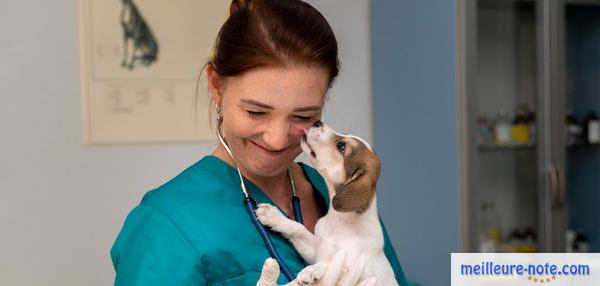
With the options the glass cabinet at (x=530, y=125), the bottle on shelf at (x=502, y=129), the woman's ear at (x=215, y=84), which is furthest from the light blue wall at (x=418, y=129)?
the woman's ear at (x=215, y=84)

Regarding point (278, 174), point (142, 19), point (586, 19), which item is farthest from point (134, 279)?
point (586, 19)

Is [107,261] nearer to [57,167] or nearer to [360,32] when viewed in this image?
[57,167]

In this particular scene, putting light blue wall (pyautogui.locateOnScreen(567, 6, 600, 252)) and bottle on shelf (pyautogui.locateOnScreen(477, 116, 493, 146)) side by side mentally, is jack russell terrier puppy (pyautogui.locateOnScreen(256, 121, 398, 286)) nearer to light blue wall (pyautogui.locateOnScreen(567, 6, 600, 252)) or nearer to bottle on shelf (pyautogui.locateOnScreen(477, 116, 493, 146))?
bottle on shelf (pyautogui.locateOnScreen(477, 116, 493, 146))

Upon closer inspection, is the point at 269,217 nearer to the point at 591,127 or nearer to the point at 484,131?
the point at 484,131

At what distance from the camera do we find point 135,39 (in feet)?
8.45

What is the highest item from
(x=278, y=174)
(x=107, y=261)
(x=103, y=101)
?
(x=103, y=101)

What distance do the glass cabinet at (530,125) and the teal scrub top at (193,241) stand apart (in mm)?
1642

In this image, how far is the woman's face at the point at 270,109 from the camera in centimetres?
100

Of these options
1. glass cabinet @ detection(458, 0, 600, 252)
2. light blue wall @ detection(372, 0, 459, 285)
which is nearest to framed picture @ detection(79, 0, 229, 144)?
light blue wall @ detection(372, 0, 459, 285)

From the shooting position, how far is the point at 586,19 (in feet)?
9.17

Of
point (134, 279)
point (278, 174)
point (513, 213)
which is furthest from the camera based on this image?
point (513, 213)

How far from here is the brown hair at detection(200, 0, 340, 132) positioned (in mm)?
1009

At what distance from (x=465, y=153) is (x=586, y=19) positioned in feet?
3.07

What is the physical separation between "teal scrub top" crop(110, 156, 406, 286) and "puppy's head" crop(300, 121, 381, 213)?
143mm
